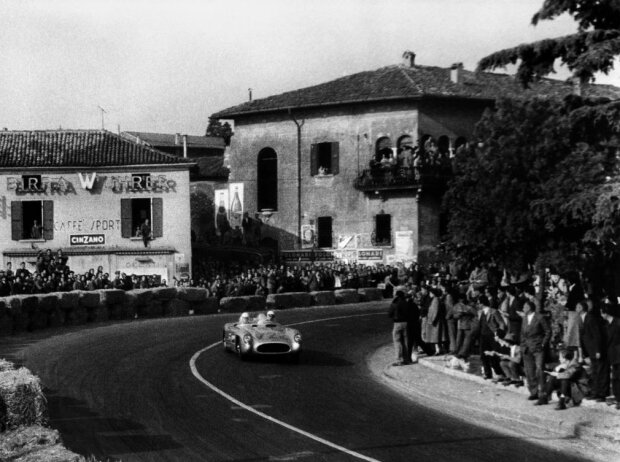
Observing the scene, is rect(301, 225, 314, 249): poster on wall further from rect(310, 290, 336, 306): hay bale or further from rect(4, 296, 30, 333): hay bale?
rect(4, 296, 30, 333): hay bale

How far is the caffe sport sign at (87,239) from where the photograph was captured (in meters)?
49.2

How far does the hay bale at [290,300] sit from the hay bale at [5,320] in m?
12.6

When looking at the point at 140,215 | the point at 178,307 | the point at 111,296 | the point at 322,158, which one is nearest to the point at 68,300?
the point at 111,296

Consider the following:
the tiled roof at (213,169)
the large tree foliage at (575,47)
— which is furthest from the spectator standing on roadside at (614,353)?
the tiled roof at (213,169)

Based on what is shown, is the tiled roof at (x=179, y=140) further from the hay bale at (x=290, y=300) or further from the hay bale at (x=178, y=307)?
the hay bale at (x=178, y=307)

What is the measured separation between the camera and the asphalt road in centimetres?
1364

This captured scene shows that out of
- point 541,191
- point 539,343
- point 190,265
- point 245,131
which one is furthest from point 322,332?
point 245,131

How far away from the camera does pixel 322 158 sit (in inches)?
2237

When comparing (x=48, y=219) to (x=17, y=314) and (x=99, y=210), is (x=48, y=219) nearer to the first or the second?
(x=99, y=210)

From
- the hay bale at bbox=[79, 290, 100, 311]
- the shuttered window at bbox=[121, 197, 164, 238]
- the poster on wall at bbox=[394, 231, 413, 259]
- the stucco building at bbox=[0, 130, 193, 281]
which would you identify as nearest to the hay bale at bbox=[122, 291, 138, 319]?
the hay bale at bbox=[79, 290, 100, 311]

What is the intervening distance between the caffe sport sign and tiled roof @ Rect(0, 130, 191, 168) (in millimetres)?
3590

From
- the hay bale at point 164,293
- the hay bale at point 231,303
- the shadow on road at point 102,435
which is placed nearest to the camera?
the shadow on road at point 102,435

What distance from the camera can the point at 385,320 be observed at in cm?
3509

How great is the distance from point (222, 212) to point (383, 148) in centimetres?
1160
